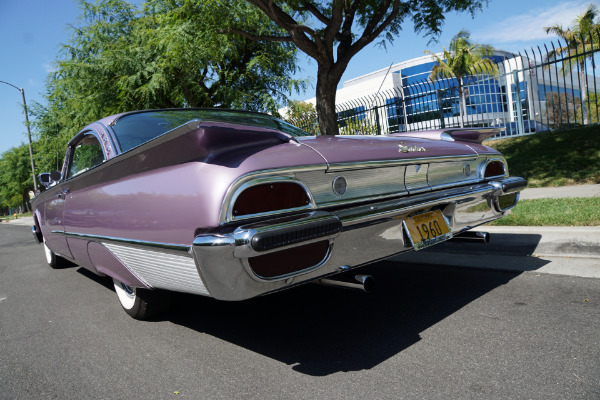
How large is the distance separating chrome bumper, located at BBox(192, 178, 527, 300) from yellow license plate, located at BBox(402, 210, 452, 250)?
0.05m

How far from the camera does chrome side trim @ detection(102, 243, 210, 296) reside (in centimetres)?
226

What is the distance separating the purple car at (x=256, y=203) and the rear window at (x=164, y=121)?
0.02m

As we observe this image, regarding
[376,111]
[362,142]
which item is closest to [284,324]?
[362,142]

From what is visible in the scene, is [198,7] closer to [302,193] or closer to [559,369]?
[302,193]

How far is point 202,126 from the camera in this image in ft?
6.96

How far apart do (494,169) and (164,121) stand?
2611mm

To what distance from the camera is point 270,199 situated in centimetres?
221

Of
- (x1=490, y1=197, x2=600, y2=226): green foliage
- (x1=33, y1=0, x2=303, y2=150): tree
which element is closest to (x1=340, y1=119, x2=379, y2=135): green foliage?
(x1=33, y1=0, x2=303, y2=150): tree

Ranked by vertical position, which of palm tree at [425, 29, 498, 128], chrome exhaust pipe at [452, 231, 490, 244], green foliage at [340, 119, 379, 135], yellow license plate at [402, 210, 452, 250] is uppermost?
palm tree at [425, 29, 498, 128]

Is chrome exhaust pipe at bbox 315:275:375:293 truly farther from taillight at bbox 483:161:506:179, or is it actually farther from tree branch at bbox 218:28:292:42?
tree branch at bbox 218:28:292:42

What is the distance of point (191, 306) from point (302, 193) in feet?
6.30

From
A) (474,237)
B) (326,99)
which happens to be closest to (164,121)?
(474,237)

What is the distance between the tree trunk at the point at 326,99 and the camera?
9.55 meters

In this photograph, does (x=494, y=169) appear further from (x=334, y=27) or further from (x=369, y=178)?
(x=334, y=27)
